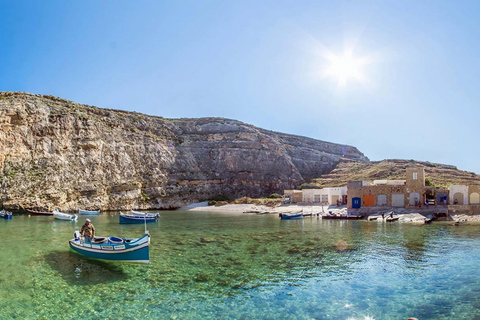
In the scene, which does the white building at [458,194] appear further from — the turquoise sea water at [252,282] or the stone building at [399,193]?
the turquoise sea water at [252,282]

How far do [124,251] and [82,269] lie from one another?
2306 mm

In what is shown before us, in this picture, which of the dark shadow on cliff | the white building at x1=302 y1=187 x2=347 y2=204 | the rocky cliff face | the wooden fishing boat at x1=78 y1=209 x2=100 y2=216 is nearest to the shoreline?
the white building at x1=302 y1=187 x2=347 y2=204

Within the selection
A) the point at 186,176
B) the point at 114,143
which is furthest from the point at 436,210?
the point at 114,143

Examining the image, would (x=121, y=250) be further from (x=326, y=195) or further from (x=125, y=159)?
(x=125, y=159)

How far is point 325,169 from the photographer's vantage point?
113125 mm

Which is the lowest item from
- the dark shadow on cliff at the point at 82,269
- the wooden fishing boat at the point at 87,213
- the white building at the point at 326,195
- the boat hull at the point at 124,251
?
the wooden fishing boat at the point at 87,213

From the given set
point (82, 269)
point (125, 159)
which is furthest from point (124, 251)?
point (125, 159)

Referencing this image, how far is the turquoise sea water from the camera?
38.0 ft

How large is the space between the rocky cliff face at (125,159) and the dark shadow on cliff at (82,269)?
47.6m

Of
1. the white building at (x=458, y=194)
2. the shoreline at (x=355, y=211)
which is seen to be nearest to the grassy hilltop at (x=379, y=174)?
the shoreline at (x=355, y=211)

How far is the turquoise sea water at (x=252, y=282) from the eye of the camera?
11594 millimetres

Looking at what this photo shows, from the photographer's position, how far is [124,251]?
1800 centimetres

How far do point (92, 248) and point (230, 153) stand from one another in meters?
73.6

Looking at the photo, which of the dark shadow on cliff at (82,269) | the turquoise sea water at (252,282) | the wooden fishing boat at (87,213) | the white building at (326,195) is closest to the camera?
the turquoise sea water at (252,282)
